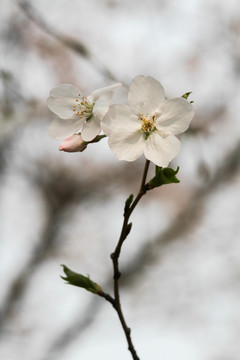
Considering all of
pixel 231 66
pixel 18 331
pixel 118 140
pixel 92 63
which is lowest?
pixel 118 140

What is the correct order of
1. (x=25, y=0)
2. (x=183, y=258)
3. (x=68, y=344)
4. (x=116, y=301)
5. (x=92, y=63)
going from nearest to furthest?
(x=116, y=301) < (x=92, y=63) < (x=25, y=0) < (x=68, y=344) < (x=183, y=258)

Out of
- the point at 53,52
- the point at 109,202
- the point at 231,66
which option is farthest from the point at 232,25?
the point at 109,202

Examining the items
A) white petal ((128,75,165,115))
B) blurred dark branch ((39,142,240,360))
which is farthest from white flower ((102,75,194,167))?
blurred dark branch ((39,142,240,360))

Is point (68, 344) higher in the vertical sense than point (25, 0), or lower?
lower

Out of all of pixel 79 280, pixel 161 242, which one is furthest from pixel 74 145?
pixel 161 242

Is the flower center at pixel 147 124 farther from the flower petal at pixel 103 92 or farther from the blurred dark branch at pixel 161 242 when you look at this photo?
the blurred dark branch at pixel 161 242

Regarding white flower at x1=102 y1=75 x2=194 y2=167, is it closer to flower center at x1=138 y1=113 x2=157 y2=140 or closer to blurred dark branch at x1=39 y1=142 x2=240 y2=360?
flower center at x1=138 y1=113 x2=157 y2=140

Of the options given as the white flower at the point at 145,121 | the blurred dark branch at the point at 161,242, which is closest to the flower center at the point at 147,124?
the white flower at the point at 145,121

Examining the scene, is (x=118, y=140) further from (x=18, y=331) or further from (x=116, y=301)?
(x=18, y=331)
